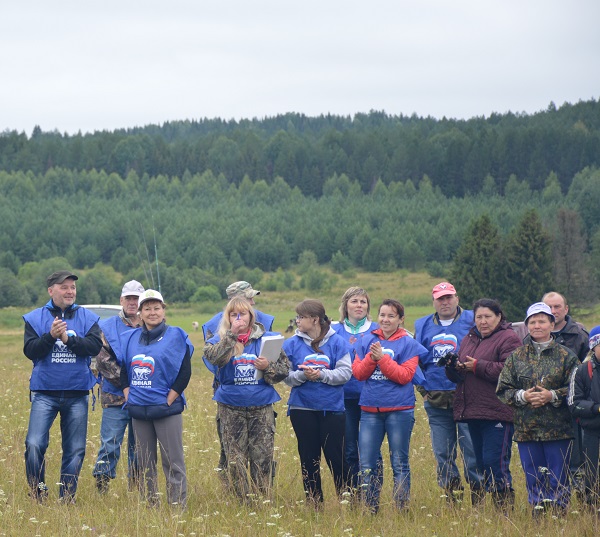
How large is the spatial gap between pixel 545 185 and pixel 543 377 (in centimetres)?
15481

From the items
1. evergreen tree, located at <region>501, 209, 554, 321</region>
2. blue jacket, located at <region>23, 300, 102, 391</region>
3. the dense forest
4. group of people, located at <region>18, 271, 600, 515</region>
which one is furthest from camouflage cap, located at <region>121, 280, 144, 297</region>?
the dense forest

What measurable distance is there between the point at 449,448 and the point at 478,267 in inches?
2743

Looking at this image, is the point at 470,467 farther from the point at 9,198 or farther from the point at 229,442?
the point at 9,198

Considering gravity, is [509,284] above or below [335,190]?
below

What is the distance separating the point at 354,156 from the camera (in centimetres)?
17762

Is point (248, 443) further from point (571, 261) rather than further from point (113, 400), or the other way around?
point (571, 261)

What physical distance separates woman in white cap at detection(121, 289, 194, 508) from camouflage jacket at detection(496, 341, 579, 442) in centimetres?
247

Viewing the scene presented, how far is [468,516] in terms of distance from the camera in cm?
737

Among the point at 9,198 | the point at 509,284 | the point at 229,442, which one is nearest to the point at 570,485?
the point at 229,442

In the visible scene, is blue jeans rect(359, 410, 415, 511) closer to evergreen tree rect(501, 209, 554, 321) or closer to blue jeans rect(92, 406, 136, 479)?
blue jeans rect(92, 406, 136, 479)

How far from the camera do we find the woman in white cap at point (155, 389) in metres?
7.79

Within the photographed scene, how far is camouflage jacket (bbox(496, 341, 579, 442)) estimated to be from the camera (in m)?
7.43

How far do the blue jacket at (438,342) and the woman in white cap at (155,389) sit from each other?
2.05 metres

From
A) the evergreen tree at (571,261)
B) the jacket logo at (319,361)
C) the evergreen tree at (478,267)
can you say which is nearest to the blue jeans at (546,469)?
the jacket logo at (319,361)
